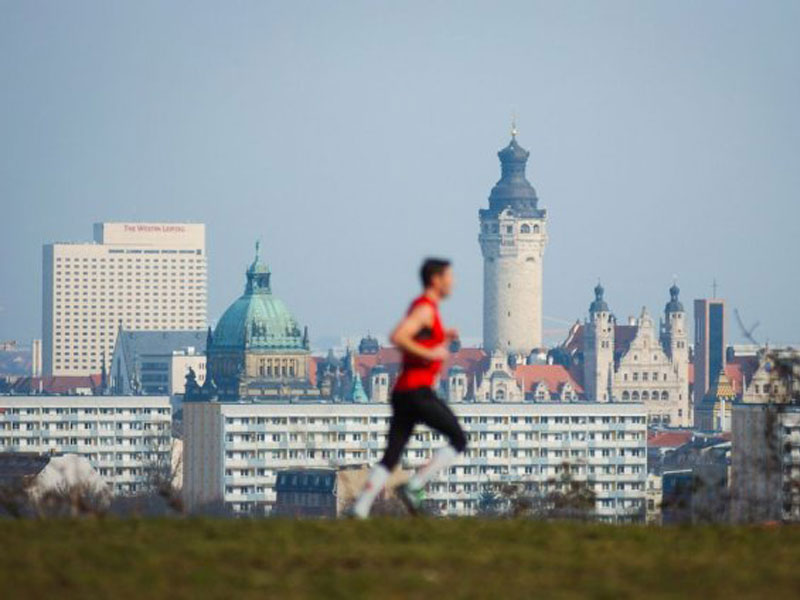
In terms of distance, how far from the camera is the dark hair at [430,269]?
1998 centimetres

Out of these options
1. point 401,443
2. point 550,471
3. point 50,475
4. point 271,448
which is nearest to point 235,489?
point 271,448

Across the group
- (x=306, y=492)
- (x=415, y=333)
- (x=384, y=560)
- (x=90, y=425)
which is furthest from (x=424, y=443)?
(x=384, y=560)

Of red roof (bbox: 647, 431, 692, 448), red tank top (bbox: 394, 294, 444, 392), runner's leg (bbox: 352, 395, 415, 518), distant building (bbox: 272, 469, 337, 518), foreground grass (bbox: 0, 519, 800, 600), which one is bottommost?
distant building (bbox: 272, 469, 337, 518)

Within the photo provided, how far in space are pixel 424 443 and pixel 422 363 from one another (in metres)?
125

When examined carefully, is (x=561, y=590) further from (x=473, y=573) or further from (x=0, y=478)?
(x=0, y=478)

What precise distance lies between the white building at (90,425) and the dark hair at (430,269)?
138 meters

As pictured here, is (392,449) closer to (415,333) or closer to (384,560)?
(415,333)

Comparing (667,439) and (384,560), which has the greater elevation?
(384,560)

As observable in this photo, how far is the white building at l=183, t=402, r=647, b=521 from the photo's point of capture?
142250 millimetres

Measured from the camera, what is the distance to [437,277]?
20.0 m

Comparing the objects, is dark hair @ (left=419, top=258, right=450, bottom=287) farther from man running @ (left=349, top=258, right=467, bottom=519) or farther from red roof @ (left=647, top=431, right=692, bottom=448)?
red roof @ (left=647, top=431, right=692, bottom=448)

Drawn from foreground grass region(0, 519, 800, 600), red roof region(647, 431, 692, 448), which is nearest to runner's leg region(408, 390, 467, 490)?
foreground grass region(0, 519, 800, 600)

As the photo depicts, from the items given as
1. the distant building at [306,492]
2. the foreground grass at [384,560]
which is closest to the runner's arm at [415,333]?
the foreground grass at [384,560]

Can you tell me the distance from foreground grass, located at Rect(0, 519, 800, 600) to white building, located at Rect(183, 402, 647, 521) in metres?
114
